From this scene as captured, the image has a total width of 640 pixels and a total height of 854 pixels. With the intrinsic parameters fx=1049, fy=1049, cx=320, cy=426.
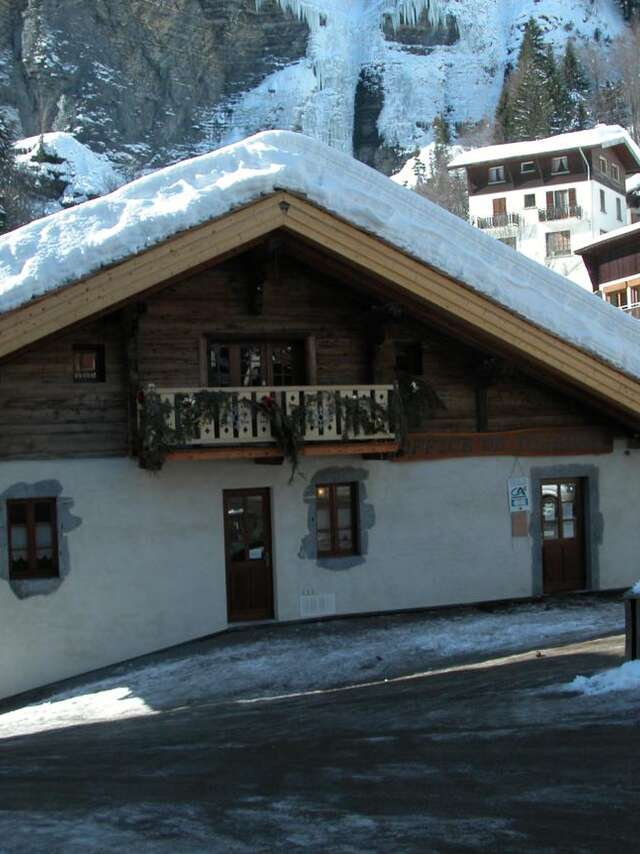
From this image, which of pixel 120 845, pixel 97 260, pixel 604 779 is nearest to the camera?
pixel 120 845

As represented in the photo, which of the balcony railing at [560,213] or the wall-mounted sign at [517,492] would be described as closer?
the wall-mounted sign at [517,492]

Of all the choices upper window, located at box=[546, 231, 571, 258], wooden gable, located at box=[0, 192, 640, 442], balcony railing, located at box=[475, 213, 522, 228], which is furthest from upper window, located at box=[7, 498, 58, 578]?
upper window, located at box=[546, 231, 571, 258]

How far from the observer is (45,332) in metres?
14.6

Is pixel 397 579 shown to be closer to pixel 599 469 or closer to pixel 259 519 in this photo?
pixel 259 519

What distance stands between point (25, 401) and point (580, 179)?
70.3 m

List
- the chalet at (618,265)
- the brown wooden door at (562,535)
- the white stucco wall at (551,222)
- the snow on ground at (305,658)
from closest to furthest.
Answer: the snow on ground at (305,658) → the brown wooden door at (562,535) → the chalet at (618,265) → the white stucco wall at (551,222)

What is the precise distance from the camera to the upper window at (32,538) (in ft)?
52.3

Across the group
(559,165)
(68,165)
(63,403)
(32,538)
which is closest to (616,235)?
(63,403)

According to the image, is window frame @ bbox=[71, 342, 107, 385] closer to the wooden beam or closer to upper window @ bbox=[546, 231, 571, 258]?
the wooden beam

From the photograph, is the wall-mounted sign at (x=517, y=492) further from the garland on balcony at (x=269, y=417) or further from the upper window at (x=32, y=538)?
the upper window at (x=32, y=538)

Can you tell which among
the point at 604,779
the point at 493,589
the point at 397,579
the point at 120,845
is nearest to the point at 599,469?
the point at 493,589

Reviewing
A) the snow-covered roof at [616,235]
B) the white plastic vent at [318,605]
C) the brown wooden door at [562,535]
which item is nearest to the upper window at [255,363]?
the white plastic vent at [318,605]

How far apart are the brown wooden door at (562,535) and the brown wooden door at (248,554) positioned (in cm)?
502

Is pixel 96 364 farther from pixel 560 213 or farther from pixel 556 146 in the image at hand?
pixel 556 146
